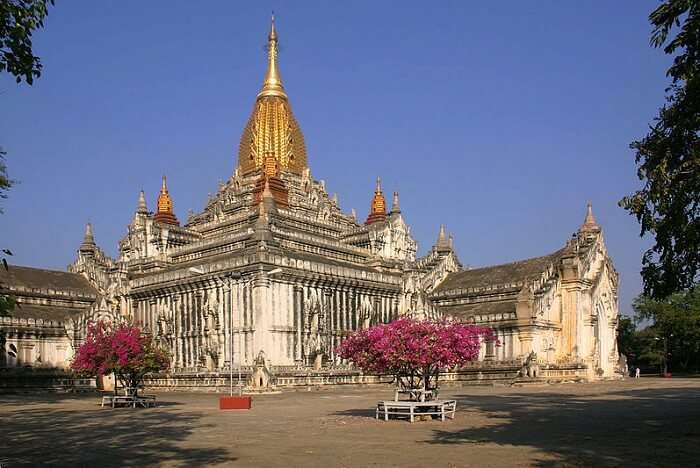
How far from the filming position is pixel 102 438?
80.9 feet

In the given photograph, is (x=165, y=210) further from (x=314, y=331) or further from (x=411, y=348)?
(x=411, y=348)

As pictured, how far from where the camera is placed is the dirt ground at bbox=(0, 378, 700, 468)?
19328mm

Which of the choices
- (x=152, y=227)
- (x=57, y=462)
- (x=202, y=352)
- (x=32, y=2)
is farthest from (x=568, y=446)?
(x=152, y=227)

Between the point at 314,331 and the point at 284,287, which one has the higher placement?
the point at 284,287

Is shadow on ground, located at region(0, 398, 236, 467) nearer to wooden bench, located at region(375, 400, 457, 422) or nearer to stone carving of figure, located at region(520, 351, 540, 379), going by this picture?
wooden bench, located at region(375, 400, 457, 422)

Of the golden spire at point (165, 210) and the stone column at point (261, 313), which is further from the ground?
the golden spire at point (165, 210)

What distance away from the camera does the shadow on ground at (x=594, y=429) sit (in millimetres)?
19438

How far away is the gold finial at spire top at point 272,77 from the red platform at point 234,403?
2225 inches

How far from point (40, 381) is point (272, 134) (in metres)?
36.2

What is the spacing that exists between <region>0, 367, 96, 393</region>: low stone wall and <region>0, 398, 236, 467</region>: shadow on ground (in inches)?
927

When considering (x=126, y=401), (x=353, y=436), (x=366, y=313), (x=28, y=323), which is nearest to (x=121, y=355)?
(x=126, y=401)

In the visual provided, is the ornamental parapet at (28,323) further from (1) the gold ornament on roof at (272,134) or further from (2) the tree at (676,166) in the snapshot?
(2) the tree at (676,166)

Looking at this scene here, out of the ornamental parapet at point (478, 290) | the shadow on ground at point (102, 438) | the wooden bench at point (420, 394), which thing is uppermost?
the ornamental parapet at point (478, 290)

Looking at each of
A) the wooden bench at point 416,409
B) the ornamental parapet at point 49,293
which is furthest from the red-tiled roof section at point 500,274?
the wooden bench at point 416,409
